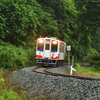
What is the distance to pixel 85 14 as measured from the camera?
671 inches

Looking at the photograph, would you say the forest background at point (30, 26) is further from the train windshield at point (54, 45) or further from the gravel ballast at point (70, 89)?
the gravel ballast at point (70, 89)

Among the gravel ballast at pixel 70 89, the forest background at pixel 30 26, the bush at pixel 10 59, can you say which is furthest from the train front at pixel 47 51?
the gravel ballast at pixel 70 89

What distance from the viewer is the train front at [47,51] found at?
19.5 metres

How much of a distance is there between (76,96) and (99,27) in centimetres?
1116

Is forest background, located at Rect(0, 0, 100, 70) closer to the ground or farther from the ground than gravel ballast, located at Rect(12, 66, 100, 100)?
farther from the ground

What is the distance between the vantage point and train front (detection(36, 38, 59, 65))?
19.5m

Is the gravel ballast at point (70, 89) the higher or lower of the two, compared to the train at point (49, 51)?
lower

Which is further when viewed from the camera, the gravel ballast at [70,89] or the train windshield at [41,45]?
the train windshield at [41,45]

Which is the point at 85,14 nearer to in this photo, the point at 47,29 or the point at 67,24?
the point at 47,29

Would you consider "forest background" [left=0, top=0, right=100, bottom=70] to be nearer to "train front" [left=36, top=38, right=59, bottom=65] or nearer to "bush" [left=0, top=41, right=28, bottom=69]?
"bush" [left=0, top=41, right=28, bottom=69]

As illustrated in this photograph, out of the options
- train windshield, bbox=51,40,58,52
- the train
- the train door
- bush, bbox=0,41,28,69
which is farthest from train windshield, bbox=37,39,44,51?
bush, bbox=0,41,28,69

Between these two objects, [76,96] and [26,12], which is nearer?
[76,96]

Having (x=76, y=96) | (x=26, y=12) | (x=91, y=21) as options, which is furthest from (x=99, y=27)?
(x=76, y=96)

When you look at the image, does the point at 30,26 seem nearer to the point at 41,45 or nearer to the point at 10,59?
the point at 41,45
